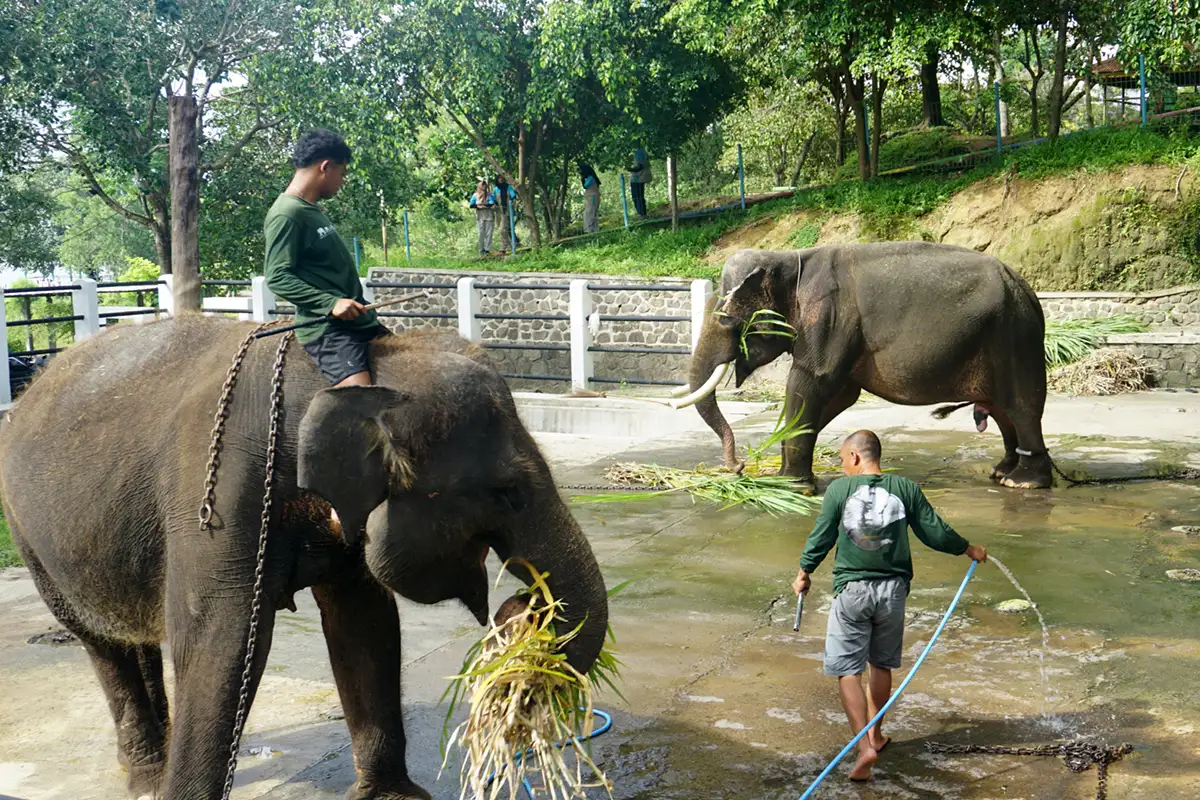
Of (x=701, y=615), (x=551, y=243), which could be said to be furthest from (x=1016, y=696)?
(x=551, y=243)

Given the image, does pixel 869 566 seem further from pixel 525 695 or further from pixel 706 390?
pixel 706 390

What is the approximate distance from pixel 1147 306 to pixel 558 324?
959 cm

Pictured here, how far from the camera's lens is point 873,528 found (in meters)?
4.22

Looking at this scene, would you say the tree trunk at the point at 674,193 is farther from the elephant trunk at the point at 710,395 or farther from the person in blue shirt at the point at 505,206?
the elephant trunk at the point at 710,395

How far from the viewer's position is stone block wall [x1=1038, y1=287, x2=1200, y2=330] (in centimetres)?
1619

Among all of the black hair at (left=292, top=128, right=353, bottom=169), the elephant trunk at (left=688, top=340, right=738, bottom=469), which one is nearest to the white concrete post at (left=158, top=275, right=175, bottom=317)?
the elephant trunk at (left=688, top=340, right=738, bottom=469)

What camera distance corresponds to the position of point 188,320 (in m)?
4.08

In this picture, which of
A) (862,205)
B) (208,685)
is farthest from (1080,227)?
(208,685)

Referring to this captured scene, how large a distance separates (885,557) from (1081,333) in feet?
36.7

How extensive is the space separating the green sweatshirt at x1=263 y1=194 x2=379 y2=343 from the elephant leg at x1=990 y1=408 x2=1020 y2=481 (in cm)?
602

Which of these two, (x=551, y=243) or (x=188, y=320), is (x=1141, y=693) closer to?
(x=188, y=320)

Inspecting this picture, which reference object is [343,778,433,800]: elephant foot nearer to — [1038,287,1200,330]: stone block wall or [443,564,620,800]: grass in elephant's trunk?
[443,564,620,800]: grass in elephant's trunk

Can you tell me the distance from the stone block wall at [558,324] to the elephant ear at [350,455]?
1522 cm

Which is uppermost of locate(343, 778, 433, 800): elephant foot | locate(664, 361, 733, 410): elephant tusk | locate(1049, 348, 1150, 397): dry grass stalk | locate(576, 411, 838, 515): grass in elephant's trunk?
locate(664, 361, 733, 410): elephant tusk
